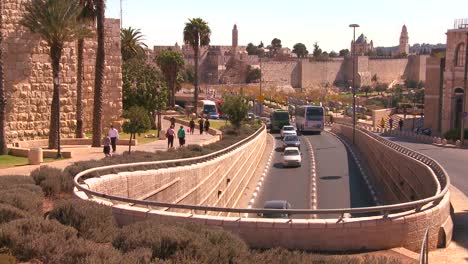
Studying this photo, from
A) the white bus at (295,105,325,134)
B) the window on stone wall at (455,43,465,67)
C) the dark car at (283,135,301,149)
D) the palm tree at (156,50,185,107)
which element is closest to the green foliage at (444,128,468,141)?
the window on stone wall at (455,43,465,67)

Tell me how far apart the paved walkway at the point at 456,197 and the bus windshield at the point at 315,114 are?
15184 millimetres

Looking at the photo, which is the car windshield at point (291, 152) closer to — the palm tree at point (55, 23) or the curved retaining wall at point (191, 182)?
the curved retaining wall at point (191, 182)

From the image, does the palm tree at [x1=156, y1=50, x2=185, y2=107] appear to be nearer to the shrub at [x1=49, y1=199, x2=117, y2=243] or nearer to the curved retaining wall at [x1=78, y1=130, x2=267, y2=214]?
the curved retaining wall at [x1=78, y1=130, x2=267, y2=214]

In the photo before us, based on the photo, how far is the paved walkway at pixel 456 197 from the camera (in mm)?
13172

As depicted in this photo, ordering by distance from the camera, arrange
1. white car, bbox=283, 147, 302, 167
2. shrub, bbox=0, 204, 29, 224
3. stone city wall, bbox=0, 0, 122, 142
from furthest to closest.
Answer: white car, bbox=283, 147, 302, 167, stone city wall, bbox=0, 0, 122, 142, shrub, bbox=0, 204, 29, 224

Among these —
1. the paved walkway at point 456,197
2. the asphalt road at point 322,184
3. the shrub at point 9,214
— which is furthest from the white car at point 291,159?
the shrub at point 9,214

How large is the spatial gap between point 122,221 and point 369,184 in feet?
85.5

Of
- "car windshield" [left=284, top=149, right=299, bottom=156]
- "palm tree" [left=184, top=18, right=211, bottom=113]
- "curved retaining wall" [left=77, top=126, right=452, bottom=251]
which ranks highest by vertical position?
"palm tree" [left=184, top=18, right=211, bottom=113]

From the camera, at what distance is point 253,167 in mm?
38781

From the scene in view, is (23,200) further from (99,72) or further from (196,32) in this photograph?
(196,32)

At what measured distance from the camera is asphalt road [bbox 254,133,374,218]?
1145 inches

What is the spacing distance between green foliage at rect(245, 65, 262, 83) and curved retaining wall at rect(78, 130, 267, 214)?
116 meters

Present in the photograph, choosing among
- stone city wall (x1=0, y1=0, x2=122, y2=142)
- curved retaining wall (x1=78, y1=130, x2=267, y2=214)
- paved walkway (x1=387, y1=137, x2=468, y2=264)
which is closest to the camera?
paved walkway (x1=387, y1=137, x2=468, y2=264)

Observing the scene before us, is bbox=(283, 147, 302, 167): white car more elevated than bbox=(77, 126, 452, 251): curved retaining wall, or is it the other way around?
bbox=(77, 126, 452, 251): curved retaining wall
